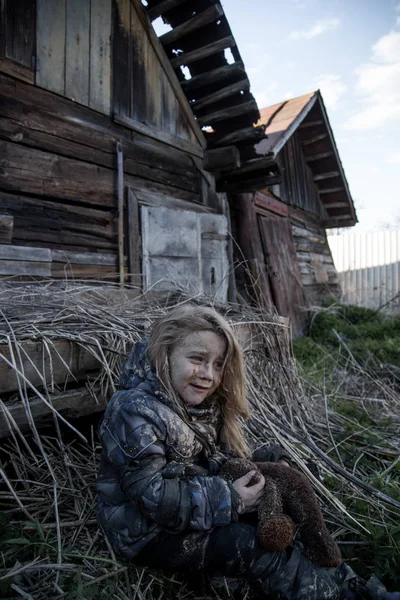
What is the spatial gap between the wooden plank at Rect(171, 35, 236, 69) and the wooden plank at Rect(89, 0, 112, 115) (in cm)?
103

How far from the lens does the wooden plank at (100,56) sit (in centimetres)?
476

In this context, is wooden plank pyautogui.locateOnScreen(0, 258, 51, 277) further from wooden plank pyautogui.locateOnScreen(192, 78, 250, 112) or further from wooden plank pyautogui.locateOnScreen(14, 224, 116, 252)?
wooden plank pyautogui.locateOnScreen(192, 78, 250, 112)

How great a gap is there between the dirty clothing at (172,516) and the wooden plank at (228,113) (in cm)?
503

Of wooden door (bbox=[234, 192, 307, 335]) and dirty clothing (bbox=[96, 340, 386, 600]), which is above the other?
wooden door (bbox=[234, 192, 307, 335])

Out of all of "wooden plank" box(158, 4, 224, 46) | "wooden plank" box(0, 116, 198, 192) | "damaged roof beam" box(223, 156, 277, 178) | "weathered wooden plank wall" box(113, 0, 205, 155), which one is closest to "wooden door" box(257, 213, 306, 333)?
"damaged roof beam" box(223, 156, 277, 178)

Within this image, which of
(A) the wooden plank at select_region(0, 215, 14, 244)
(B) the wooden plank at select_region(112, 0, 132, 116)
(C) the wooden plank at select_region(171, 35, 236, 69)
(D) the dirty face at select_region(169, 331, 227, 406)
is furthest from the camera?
(C) the wooden plank at select_region(171, 35, 236, 69)

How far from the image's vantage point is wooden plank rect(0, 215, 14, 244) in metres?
3.92

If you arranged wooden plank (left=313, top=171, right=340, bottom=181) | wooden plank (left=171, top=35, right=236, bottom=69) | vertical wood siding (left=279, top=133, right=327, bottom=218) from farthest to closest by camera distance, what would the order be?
wooden plank (left=313, top=171, right=340, bottom=181), vertical wood siding (left=279, top=133, right=327, bottom=218), wooden plank (left=171, top=35, right=236, bottom=69)

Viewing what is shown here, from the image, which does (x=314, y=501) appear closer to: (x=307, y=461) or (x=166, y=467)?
(x=166, y=467)

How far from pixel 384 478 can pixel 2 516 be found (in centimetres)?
209

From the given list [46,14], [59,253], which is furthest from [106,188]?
[46,14]

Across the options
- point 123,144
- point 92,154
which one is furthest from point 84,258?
point 123,144

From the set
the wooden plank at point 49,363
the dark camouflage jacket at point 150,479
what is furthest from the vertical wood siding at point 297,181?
the dark camouflage jacket at point 150,479

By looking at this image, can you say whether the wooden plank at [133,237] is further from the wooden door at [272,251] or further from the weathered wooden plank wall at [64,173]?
the wooden door at [272,251]
